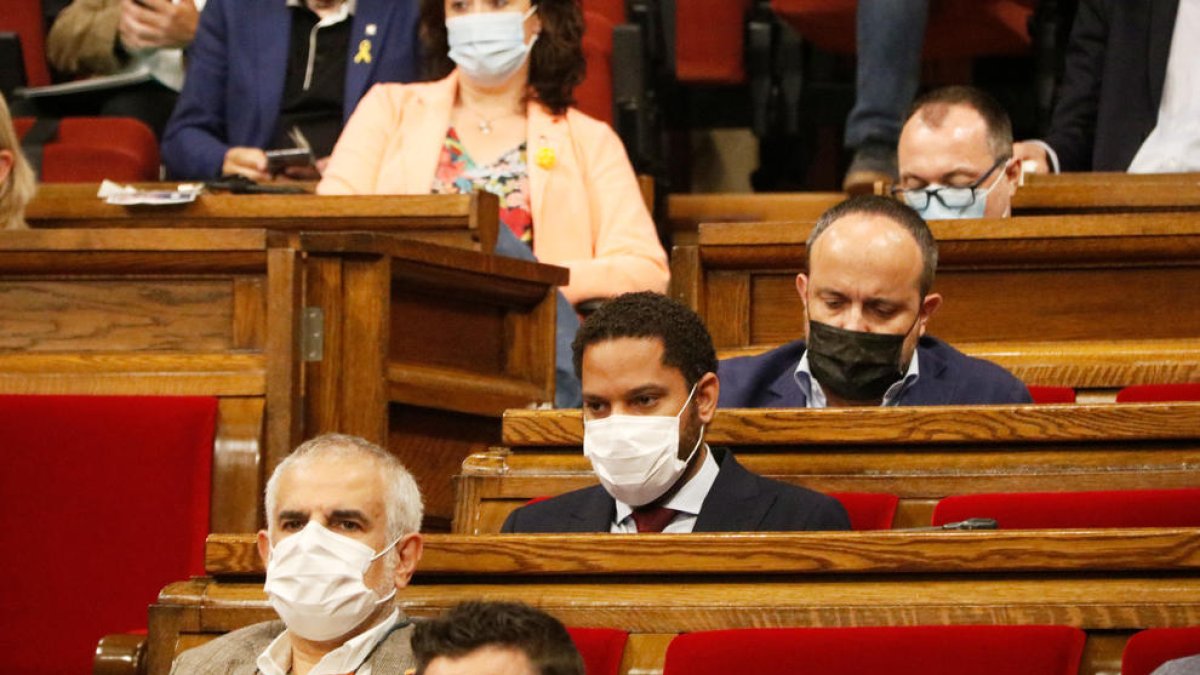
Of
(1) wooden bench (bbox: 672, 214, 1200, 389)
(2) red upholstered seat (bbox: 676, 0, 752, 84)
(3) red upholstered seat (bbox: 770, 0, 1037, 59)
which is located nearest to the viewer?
(1) wooden bench (bbox: 672, 214, 1200, 389)

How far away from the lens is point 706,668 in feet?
2.68

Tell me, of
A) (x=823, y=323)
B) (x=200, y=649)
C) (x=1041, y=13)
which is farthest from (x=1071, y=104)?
(x=200, y=649)

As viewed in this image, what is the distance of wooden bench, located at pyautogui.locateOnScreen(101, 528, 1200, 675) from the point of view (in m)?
0.86

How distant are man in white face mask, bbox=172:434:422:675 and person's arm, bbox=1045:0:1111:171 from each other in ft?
3.98

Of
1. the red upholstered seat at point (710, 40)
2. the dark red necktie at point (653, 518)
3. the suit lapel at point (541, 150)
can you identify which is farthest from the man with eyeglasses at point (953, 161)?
the red upholstered seat at point (710, 40)

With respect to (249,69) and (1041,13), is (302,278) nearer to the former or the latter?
(249,69)

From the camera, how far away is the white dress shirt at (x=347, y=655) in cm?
Result: 97

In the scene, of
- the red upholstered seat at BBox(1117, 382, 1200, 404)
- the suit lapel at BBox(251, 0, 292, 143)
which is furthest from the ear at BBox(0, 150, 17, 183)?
the red upholstered seat at BBox(1117, 382, 1200, 404)

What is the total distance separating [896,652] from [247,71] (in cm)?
147

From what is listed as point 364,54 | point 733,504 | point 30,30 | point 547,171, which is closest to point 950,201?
point 547,171

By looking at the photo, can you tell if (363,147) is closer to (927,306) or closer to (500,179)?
(500,179)

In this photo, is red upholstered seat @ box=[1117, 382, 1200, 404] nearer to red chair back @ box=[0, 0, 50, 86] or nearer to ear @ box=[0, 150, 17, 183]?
ear @ box=[0, 150, 17, 183]

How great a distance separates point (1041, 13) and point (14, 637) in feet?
4.94

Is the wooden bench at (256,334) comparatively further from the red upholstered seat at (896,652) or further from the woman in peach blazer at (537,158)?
the red upholstered seat at (896,652)
